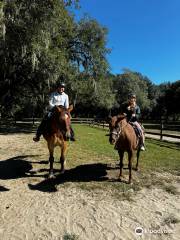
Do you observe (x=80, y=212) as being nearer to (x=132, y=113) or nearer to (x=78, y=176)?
(x=78, y=176)

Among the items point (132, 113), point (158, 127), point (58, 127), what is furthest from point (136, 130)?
point (158, 127)

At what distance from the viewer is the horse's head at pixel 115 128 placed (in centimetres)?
718

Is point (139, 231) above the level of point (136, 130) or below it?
below

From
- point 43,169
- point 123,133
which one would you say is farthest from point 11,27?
point 123,133

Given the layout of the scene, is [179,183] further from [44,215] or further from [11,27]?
[11,27]

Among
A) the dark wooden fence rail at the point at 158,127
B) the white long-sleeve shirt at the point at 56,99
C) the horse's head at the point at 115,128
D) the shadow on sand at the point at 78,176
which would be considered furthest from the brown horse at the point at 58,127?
the dark wooden fence rail at the point at 158,127

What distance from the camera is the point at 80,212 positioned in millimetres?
5723

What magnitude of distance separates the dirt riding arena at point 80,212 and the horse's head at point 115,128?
3.98 ft

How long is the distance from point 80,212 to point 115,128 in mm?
2364

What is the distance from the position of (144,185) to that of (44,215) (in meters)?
2.92

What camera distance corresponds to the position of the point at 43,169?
9172mm

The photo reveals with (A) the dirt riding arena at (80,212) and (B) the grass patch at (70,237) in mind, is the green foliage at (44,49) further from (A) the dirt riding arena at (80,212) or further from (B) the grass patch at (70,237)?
(B) the grass patch at (70,237)

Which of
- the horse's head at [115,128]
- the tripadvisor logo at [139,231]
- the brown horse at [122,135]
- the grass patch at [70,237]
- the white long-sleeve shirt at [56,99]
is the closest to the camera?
the grass patch at [70,237]

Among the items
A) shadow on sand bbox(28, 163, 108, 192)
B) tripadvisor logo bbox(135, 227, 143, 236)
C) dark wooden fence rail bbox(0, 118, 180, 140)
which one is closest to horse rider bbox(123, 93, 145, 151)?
shadow on sand bbox(28, 163, 108, 192)
